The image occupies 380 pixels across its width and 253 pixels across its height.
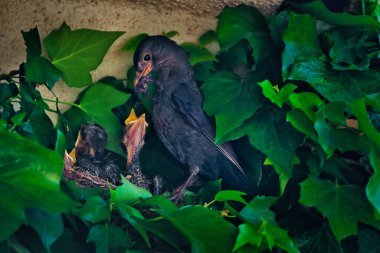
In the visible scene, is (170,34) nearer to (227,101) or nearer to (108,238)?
(227,101)

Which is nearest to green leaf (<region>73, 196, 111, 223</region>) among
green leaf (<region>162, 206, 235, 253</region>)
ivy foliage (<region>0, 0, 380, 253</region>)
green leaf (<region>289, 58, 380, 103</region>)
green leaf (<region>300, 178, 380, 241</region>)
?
ivy foliage (<region>0, 0, 380, 253</region>)

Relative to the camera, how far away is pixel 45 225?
5.88 ft

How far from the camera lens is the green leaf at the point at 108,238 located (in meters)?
1.88

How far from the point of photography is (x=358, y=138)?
211 cm

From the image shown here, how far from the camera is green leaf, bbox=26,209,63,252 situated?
178 centimetres

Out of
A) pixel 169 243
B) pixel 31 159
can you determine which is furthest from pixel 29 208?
pixel 169 243

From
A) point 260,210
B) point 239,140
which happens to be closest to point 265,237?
point 260,210

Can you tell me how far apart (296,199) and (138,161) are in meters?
0.45

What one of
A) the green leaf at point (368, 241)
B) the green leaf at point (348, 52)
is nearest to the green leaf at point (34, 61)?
the green leaf at point (348, 52)

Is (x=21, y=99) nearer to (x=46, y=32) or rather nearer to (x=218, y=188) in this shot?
(x=46, y=32)

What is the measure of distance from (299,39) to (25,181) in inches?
35.5

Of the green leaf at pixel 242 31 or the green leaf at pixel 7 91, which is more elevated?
the green leaf at pixel 242 31

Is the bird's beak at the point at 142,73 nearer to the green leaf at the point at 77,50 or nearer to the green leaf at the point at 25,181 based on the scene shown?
the green leaf at the point at 77,50

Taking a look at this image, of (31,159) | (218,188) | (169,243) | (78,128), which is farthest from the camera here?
(78,128)
